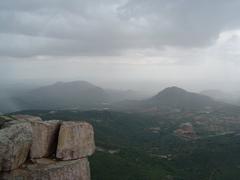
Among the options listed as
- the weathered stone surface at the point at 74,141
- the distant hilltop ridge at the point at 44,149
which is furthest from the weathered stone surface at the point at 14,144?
the weathered stone surface at the point at 74,141

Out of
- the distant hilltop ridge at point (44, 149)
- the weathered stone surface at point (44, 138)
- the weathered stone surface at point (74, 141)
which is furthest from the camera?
the weathered stone surface at point (74, 141)

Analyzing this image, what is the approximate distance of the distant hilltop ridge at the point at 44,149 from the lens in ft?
44.0

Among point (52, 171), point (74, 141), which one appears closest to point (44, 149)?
point (52, 171)

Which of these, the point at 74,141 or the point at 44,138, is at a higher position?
the point at 44,138

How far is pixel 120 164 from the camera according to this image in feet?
316

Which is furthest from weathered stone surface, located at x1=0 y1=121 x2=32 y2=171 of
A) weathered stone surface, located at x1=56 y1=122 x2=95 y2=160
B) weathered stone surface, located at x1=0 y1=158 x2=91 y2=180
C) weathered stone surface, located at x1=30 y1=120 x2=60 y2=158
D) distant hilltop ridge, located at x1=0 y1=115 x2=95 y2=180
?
weathered stone surface, located at x1=56 y1=122 x2=95 y2=160

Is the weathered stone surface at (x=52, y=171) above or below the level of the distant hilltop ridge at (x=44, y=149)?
below

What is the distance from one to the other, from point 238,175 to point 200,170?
14.2 m

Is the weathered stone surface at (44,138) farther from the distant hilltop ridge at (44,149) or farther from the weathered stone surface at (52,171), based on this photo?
the weathered stone surface at (52,171)

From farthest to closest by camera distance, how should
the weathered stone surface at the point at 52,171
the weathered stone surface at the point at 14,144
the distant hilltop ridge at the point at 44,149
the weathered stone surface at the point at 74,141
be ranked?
the weathered stone surface at the point at 74,141 < the weathered stone surface at the point at 52,171 < the distant hilltop ridge at the point at 44,149 < the weathered stone surface at the point at 14,144

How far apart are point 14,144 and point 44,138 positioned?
2167 mm

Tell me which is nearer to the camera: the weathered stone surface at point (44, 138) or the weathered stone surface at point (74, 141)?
the weathered stone surface at point (44, 138)

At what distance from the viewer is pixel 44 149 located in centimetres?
1535

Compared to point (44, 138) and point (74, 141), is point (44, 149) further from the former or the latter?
point (74, 141)
